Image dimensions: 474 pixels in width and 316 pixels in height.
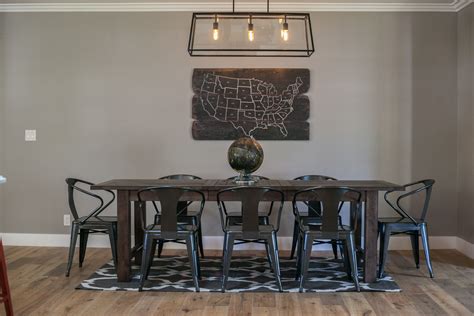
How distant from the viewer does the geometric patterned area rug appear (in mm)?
3197

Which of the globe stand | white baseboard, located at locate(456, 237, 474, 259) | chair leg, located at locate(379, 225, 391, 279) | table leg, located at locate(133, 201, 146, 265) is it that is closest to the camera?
chair leg, located at locate(379, 225, 391, 279)

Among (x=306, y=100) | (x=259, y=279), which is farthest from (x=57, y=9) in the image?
(x=259, y=279)

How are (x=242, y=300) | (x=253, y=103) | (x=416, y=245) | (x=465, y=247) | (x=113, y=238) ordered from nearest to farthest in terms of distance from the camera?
(x=242, y=300) → (x=113, y=238) → (x=416, y=245) → (x=465, y=247) → (x=253, y=103)

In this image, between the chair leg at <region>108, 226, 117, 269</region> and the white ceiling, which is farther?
the white ceiling

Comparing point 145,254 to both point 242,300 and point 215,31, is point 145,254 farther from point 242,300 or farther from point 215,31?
point 215,31

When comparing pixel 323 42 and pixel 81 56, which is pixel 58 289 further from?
pixel 323 42

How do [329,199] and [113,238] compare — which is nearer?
[329,199]

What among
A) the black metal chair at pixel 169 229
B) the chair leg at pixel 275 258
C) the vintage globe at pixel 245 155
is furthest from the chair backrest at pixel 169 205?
the chair leg at pixel 275 258

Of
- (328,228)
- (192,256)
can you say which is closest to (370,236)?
(328,228)

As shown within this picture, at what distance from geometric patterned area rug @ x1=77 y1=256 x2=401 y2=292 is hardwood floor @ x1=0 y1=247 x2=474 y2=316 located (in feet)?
0.34

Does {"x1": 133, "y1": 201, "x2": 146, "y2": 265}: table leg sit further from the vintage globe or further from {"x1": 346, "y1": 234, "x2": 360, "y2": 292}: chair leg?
{"x1": 346, "y1": 234, "x2": 360, "y2": 292}: chair leg

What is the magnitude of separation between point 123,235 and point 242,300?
1.05 m

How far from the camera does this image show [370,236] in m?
3.29

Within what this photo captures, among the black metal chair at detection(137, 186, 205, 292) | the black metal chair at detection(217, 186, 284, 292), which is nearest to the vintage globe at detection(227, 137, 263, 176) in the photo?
the black metal chair at detection(217, 186, 284, 292)
